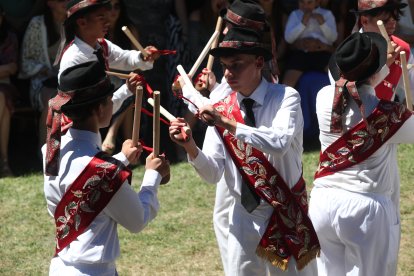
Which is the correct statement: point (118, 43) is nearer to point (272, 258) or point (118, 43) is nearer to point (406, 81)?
point (406, 81)

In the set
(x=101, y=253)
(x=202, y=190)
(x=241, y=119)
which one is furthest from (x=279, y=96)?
(x=202, y=190)

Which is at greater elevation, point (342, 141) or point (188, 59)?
point (342, 141)

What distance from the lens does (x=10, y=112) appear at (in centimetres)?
977

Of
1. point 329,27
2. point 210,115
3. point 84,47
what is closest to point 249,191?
point 210,115

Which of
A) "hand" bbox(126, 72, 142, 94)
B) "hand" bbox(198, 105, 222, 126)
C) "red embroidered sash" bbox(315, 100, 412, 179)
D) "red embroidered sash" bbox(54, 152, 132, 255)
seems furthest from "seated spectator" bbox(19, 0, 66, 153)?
"red embroidered sash" bbox(54, 152, 132, 255)

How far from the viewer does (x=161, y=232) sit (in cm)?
803

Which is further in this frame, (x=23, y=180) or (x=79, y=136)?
(x=23, y=180)

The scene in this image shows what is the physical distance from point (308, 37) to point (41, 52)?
110 inches

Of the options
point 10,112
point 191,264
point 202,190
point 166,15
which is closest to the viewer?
point 191,264

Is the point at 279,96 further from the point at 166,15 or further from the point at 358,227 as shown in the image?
the point at 166,15

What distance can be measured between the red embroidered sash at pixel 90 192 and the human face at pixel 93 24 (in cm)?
226

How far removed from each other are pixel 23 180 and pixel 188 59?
89.5 inches

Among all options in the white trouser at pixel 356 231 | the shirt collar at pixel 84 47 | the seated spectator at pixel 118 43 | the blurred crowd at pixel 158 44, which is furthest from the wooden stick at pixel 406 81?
the blurred crowd at pixel 158 44

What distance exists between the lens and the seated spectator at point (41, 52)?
9891 mm
